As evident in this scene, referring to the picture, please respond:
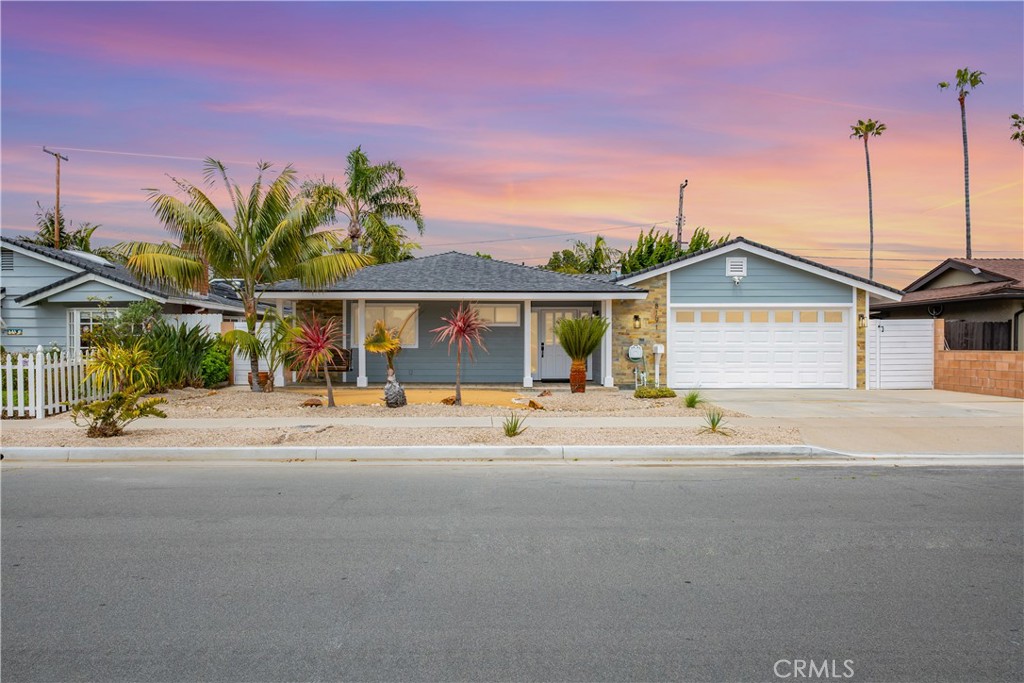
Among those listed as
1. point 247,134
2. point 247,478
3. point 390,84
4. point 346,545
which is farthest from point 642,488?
point 247,134

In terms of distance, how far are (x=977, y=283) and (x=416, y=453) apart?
74.6 ft

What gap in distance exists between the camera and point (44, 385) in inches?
564

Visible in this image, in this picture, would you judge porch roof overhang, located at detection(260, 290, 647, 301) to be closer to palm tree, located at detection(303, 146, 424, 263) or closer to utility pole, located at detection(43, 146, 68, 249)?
palm tree, located at detection(303, 146, 424, 263)

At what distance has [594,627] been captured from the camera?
454 cm

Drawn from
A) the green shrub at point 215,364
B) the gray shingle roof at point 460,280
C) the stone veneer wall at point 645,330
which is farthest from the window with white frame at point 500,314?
the green shrub at point 215,364

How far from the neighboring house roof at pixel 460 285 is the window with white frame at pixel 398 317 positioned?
2.70 ft

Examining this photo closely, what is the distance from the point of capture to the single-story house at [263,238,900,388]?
20688 mm

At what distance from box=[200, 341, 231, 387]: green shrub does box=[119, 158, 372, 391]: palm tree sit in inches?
79.1

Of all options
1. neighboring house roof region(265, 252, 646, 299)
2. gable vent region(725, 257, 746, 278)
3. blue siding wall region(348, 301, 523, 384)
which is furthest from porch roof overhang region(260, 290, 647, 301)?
gable vent region(725, 257, 746, 278)

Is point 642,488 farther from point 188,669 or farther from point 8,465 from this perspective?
point 8,465

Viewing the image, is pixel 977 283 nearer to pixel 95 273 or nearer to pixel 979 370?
pixel 979 370
